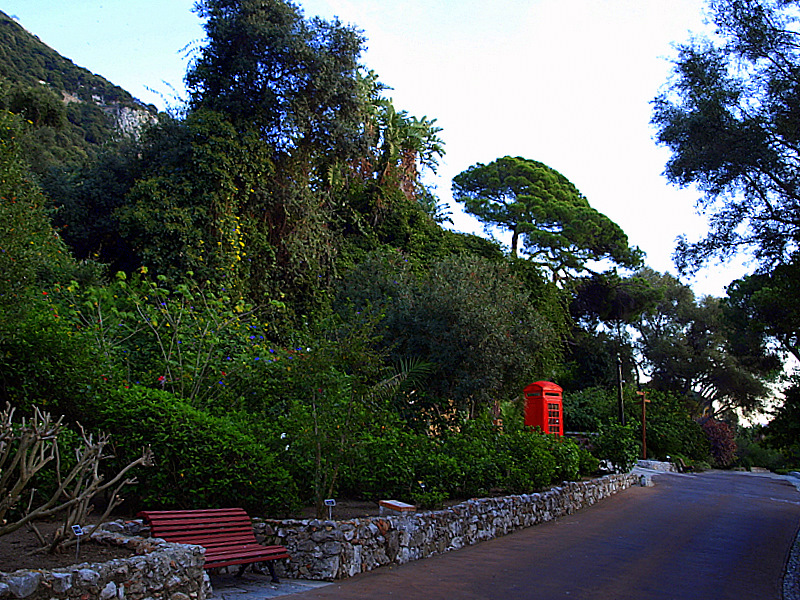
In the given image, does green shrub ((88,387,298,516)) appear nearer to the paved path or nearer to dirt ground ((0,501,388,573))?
dirt ground ((0,501,388,573))

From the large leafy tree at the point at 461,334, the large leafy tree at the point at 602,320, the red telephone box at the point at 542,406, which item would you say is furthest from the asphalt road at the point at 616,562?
the large leafy tree at the point at 602,320

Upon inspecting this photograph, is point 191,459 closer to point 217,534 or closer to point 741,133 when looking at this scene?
point 217,534

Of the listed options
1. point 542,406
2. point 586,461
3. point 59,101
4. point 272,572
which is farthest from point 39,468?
point 59,101

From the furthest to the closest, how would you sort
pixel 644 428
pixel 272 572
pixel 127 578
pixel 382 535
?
1. pixel 644 428
2. pixel 382 535
3. pixel 272 572
4. pixel 127 578

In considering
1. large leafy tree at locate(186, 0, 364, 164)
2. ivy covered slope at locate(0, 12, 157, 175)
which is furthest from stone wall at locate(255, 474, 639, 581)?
ivy covered slope at locate(0, 12, 157, 175)

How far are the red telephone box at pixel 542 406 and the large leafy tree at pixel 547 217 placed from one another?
15.1 meters

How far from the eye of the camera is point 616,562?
859 cm

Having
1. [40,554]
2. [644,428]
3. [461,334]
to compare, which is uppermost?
[461,334]

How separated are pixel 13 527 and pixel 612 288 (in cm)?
3176

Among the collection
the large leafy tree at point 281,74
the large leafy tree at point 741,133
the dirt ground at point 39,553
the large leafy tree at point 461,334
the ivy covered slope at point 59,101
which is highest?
the ivy covered slope at point 59,101

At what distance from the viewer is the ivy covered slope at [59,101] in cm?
2364

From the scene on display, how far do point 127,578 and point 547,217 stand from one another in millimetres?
30177

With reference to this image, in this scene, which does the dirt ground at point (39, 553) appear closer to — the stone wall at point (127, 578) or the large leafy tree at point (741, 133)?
the stone wall at point (127, 578)

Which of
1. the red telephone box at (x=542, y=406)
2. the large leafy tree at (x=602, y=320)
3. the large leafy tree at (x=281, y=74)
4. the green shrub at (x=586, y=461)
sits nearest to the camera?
the green shrub at (x=586, y=461)
